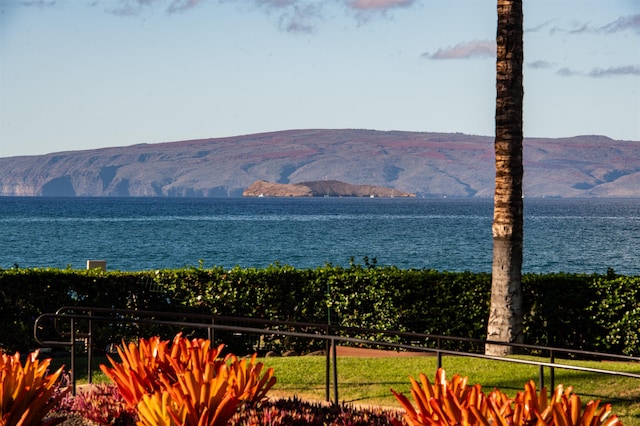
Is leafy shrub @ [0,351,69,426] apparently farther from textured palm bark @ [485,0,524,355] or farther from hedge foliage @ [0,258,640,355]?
hedge foliage @ [0,258,640,355]

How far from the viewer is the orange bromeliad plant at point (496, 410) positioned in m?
4.46

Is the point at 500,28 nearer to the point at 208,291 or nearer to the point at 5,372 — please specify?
the point at 208,291

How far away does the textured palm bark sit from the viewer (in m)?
14.5

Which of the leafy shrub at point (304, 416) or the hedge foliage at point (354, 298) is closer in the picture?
the leafy shrub at point (304, 416)

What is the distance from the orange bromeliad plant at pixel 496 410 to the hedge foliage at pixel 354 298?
11.4m

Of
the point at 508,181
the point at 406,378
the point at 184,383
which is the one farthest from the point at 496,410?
the point at 508,181

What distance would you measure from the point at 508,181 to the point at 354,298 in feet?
12.7

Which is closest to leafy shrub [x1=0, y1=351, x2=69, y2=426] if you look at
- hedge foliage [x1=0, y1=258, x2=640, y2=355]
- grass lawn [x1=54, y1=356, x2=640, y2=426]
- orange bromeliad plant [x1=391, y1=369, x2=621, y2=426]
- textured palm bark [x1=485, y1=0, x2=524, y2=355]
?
orange bromeliad plant [x1=391, y1=369, x2=621, y2=426]

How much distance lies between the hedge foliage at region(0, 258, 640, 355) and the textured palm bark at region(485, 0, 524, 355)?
159cm

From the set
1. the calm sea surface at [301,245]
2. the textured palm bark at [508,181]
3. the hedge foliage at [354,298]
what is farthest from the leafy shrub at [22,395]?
the calm sea surface at [301,245]

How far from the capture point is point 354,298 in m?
16.7

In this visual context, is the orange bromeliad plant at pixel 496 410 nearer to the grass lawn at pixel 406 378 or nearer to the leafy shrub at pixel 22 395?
the leafy shrub at pixel 22 395

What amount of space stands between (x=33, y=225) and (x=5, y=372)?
123853mm

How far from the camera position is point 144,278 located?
662 inches
